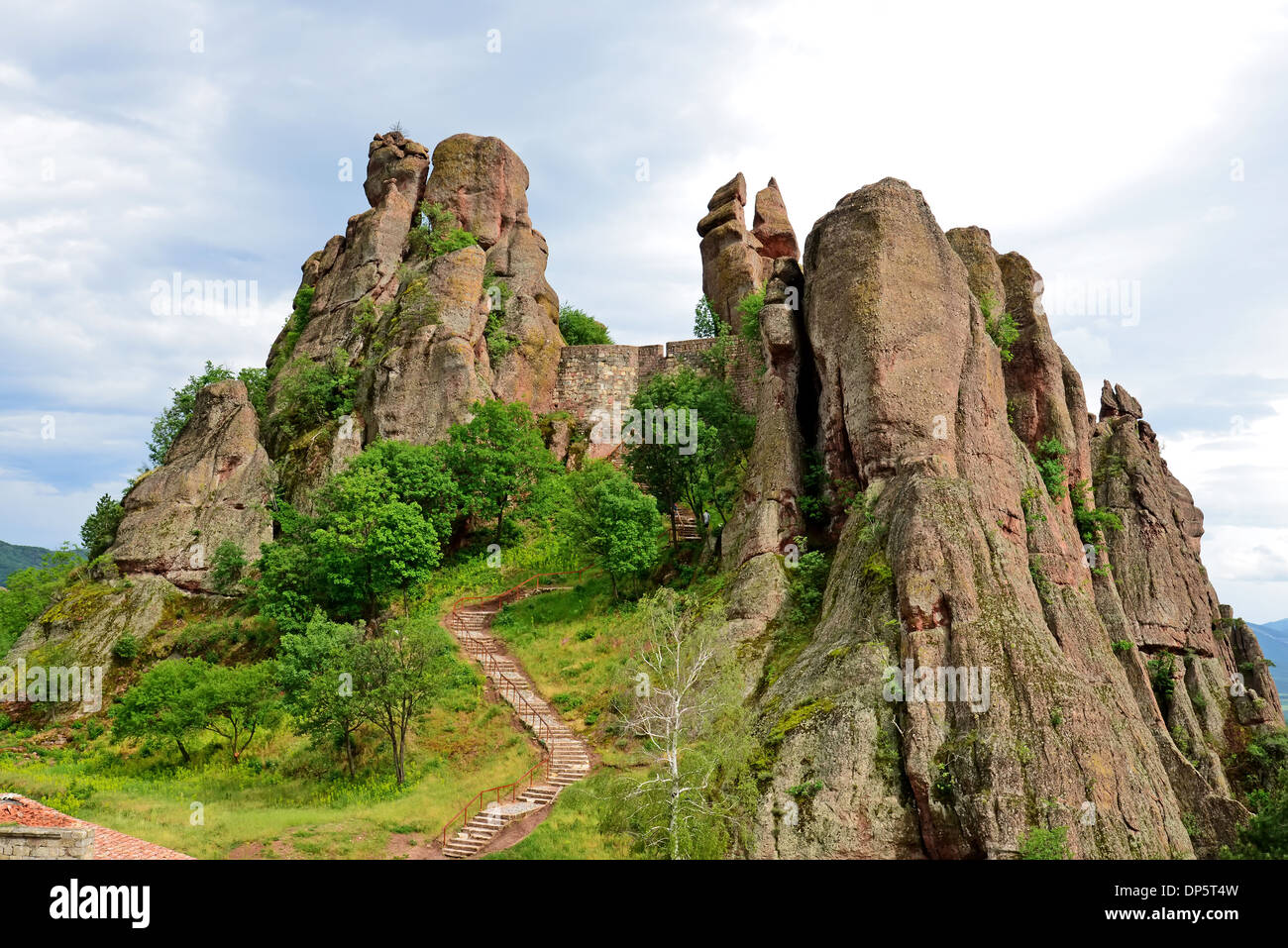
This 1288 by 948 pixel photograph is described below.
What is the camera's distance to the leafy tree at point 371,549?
35750mm

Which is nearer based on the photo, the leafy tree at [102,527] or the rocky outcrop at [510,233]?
the leafy tree at [102,527]

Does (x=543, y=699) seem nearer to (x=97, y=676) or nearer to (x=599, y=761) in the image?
(x=599, y=761)

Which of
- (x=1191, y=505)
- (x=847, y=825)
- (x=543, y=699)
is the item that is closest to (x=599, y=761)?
(x=543, y=699)

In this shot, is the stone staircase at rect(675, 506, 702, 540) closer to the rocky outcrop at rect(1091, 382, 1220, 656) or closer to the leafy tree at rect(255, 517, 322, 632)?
the leafy tree at rect(255, 517, 322, 632)

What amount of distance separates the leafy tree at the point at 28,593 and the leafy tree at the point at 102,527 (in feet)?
6.56

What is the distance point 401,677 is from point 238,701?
807 cm

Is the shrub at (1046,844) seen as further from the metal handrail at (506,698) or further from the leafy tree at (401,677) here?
the leafy tree at (401,677)

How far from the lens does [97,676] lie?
3775 cm

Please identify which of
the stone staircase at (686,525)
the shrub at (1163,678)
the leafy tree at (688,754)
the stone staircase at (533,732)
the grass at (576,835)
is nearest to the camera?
the leafy tree at (688,754)

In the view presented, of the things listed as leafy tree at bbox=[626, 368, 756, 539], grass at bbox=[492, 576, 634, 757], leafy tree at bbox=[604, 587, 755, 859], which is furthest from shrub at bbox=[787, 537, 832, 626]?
leafy tree at bbox=[626, 368, 756, 539]

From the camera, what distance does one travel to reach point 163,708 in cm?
3103

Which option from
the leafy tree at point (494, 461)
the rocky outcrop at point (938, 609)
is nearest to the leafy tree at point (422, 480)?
the leafy tree at point (494, 461)

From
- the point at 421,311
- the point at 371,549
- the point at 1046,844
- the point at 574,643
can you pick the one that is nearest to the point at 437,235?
the point at 421,311

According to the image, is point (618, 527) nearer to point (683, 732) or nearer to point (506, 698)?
point (506, 698)
